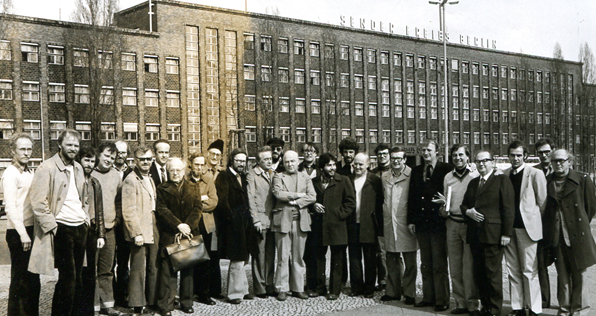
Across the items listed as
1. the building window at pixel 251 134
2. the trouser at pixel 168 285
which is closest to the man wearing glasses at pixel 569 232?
the trouser at pixel 168 285

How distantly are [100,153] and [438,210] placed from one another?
174 inches

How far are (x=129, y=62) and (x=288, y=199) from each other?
3856 centimetres

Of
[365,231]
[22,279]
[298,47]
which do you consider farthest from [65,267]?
[298,47]

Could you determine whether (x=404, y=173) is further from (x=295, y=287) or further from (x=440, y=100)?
(x=440, y=100)

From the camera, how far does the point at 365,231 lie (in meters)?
8.07

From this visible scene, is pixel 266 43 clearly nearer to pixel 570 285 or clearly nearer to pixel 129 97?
pixel 129 97

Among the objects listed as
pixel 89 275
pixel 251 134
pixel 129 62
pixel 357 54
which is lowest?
pixel 89 275

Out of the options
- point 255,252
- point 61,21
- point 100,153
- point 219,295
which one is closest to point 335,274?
point 255,252

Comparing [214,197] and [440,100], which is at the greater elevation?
[440,100]

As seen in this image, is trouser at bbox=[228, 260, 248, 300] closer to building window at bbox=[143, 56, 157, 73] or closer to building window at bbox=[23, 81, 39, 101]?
building window at bbox=[23, 81, 39, 101]

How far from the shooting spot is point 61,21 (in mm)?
40625

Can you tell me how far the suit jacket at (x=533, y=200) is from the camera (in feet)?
22.3

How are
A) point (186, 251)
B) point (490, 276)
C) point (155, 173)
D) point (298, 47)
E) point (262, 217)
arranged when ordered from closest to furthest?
point (490, 276), point (186, 251), point (155, 173), point (262, 217), point (298, 47)

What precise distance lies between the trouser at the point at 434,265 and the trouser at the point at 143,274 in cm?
350
